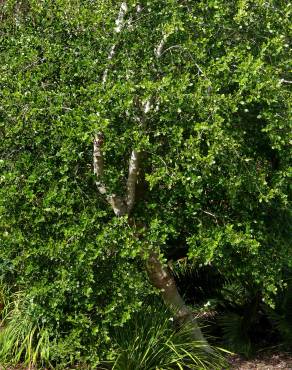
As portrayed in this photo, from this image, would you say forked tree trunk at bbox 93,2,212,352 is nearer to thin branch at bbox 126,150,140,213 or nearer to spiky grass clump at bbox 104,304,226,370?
thin branch at bbox 126,150,140,213

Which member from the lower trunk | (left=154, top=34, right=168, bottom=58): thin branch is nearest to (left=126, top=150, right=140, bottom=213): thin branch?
the lower trunk

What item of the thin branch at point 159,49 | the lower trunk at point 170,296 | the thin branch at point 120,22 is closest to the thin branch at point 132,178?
the lower trunk at point 170,296

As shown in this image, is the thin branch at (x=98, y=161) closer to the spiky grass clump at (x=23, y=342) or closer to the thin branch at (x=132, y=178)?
the thin branch at (x=132, y=178)

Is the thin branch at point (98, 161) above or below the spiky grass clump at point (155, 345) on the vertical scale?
above

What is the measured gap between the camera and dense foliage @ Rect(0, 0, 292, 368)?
4.57 m

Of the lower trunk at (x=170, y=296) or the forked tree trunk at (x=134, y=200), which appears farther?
the lower trunk at (x=170, y=296)

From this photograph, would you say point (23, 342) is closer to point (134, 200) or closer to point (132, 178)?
point (134, 200)

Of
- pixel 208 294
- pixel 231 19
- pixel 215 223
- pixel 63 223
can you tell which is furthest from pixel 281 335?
pixel 231 19

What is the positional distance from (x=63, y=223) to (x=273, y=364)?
2893mm

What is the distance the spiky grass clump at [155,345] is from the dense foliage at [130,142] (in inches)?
7.0

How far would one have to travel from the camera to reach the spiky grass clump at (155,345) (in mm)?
5246

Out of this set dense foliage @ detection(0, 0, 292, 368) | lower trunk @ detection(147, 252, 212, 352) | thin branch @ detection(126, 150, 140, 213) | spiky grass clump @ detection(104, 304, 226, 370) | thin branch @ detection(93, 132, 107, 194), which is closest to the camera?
Answer: dense foliage @ detection(0, 0, 292, 368)

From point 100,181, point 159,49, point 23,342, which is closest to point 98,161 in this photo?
point 100,181

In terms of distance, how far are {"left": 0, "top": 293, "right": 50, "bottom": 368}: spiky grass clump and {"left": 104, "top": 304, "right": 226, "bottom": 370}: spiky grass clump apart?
71 centimetres
